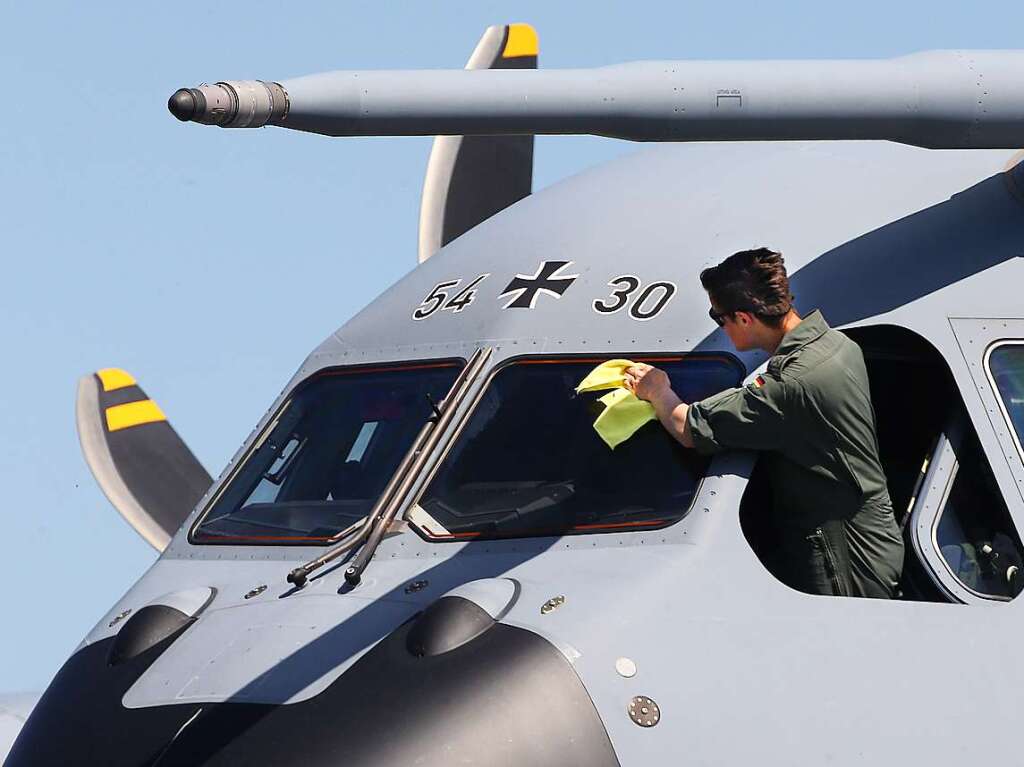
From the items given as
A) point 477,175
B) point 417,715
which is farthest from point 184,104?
point 477,175

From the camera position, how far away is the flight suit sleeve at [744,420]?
298 inches

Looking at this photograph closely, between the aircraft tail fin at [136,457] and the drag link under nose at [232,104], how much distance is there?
8.22 metres

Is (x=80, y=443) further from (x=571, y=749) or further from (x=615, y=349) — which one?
(x=571, y=749)

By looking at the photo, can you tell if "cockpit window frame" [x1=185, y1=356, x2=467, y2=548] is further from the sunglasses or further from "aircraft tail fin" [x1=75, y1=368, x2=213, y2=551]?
"aircraft tail fin" [x1=75, y1=368, x2=213, y2=551]

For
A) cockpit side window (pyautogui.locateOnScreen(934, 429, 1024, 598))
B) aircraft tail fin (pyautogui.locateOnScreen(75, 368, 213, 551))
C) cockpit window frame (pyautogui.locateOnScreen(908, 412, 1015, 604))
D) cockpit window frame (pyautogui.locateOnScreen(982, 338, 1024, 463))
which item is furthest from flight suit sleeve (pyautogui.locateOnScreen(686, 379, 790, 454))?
aircraft tail fin (pyautogui.locateOnScreen(75, 368, 213, 551))

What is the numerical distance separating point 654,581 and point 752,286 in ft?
4.47

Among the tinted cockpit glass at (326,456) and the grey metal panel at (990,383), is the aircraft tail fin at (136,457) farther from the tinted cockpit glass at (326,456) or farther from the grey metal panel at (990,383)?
the grey metal panel at (990,383)

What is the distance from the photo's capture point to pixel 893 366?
859 centimetres

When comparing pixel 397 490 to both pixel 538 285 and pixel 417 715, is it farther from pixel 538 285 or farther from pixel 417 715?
pixel 417 715

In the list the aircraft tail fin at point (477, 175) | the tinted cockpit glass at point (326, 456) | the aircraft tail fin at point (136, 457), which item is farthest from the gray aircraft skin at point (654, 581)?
the aircraft tail fin at point (136, 457)

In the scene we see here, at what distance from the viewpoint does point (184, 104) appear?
6.18 metres

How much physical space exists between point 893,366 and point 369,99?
315 centimetres

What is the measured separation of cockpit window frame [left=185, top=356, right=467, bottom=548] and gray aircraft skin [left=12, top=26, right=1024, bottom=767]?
39 millimetres

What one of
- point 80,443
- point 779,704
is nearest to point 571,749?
point 779,704
